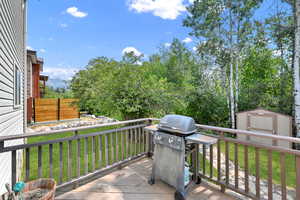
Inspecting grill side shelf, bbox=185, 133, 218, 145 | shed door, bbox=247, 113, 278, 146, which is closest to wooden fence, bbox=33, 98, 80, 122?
grill side shelf, bbox=185, 133, 218, 145

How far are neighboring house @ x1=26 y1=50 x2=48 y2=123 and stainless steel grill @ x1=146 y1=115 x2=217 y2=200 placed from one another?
8023 mm

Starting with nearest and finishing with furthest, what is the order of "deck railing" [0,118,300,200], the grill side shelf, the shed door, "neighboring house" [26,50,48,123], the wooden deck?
the grill side shelf < "deck railing" [0,118,300,200] < the wooden deck < the shed door < "neighboring house" [26,50,48,123]

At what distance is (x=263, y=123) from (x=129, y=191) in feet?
18.5

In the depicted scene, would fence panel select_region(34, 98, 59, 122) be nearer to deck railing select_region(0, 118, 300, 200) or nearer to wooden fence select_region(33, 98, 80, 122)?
wooden fence select_region(33, 98, 80, 122)

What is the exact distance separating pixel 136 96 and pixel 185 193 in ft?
10.4

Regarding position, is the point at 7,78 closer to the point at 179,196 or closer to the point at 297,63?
the point at 179,196

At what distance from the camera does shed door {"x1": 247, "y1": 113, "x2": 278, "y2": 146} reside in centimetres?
560

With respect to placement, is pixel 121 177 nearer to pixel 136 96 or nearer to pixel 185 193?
pixel 185 193

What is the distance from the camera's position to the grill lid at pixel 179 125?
2041 millimetres

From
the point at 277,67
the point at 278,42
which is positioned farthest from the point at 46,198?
the point at 277,67

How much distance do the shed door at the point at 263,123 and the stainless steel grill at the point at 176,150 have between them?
476 cm

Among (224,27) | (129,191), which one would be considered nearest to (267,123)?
(224,27)

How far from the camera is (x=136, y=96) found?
15.9 feet

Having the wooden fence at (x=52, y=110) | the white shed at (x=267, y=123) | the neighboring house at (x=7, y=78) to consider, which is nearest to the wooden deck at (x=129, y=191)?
the neighboring house at (x=7, y=78)
